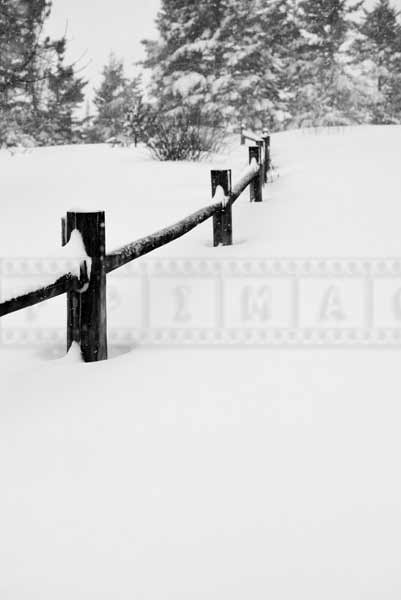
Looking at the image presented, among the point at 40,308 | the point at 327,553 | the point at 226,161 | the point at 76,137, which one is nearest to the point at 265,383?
the point at 327,553

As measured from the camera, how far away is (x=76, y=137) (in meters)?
39.0

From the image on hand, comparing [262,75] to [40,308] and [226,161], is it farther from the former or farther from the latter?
[40,308]

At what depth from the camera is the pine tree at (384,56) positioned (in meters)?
35.0

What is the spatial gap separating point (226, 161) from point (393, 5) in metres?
31.7

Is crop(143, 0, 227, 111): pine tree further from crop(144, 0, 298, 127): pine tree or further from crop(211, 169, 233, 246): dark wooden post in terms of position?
crop(211, 169, 233, 246): dark wooden post

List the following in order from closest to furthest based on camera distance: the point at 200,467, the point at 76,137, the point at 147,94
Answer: the point at 200,467
the point at 147,94
the point at 76,137

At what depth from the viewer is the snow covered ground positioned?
1.48 m

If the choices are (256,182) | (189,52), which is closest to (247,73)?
(189,52)

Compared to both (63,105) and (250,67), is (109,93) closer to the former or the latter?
(63,105)

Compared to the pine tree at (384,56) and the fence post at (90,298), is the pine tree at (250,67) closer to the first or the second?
the pine tree at (384,56)

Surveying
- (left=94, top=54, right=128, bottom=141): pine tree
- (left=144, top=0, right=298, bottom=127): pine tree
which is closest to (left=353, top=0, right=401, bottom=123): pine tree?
(left=144, top=0, right=298, bottom=127): pine tree

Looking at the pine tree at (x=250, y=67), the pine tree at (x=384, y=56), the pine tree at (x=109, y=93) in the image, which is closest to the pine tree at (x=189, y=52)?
the pine tree at (x=250, y=67)

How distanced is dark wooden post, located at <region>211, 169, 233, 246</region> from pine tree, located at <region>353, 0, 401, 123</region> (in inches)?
1306

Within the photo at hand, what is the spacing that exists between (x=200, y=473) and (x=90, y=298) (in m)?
1.20
